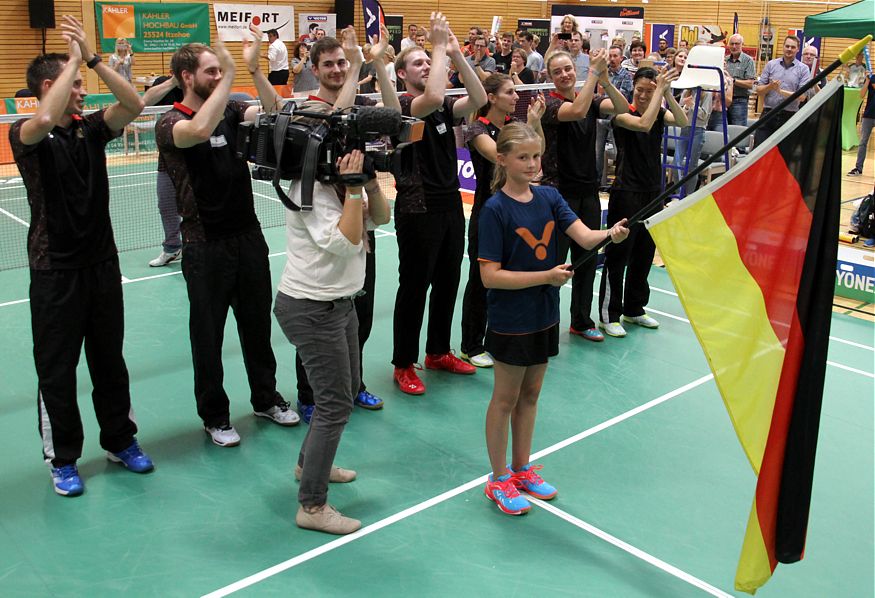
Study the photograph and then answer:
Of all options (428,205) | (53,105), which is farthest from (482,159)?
(53,105)

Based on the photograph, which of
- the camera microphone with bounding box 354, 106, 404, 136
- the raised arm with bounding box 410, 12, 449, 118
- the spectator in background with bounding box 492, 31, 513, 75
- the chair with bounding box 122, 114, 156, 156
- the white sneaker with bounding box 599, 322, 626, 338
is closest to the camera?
the camera microphone with bounding box 354, 106, 404, 136

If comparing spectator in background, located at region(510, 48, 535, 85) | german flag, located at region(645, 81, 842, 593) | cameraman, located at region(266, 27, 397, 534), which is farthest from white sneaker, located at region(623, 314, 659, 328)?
spectator in background, located at region(510, 48, 535, 85)

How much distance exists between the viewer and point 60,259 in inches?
175

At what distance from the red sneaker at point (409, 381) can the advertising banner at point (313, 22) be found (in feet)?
53.2

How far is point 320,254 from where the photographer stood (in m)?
4.00

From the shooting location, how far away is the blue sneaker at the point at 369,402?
5.81m

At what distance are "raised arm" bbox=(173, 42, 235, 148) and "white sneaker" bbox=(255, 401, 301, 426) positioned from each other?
1797mm

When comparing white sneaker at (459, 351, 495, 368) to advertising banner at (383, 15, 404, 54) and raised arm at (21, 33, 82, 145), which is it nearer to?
raised arm at (21, 33, 82, 145)

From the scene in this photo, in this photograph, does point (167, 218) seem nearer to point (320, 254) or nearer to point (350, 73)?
point (350, 73)

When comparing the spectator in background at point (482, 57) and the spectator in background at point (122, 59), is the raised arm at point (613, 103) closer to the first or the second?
the spectator in background at point (482, 57)

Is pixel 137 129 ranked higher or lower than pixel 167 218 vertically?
higher

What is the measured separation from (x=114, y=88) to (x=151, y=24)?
1561cm

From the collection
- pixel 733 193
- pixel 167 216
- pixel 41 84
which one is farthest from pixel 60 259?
pixel 167 216

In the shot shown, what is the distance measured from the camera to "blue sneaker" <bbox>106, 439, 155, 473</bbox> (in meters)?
4.90
